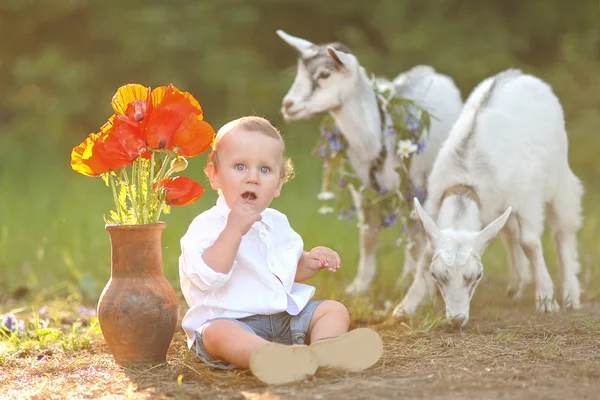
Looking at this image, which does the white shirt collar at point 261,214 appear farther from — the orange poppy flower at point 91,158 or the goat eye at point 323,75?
the goat eye at point 323,75

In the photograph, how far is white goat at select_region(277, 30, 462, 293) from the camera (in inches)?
206

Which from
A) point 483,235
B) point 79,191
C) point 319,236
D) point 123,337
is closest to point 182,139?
point 123,337

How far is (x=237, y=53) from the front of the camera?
42.5 ft

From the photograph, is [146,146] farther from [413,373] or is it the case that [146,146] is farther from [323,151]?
[323,151]

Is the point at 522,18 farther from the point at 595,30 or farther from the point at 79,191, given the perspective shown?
the point at 79,191

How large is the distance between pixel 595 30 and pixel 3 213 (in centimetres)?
847

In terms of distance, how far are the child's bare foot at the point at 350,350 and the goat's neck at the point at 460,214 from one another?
1.38 m

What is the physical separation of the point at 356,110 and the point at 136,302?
2.31 metres

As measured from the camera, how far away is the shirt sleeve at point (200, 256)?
3279 millimetres

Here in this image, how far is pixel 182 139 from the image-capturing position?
350 cm

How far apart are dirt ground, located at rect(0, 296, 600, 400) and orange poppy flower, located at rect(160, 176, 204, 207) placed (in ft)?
2.17

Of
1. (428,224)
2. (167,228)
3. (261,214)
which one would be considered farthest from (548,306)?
(167,228)

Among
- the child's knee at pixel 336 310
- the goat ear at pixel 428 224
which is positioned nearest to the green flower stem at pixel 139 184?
the child's knee at pixel 336 310

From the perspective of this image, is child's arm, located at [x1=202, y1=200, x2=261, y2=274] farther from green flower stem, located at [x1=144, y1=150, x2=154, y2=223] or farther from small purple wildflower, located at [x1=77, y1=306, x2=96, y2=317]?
small purple wildflower, located at [x1=77, y1=306, x2=96, y2=317]
